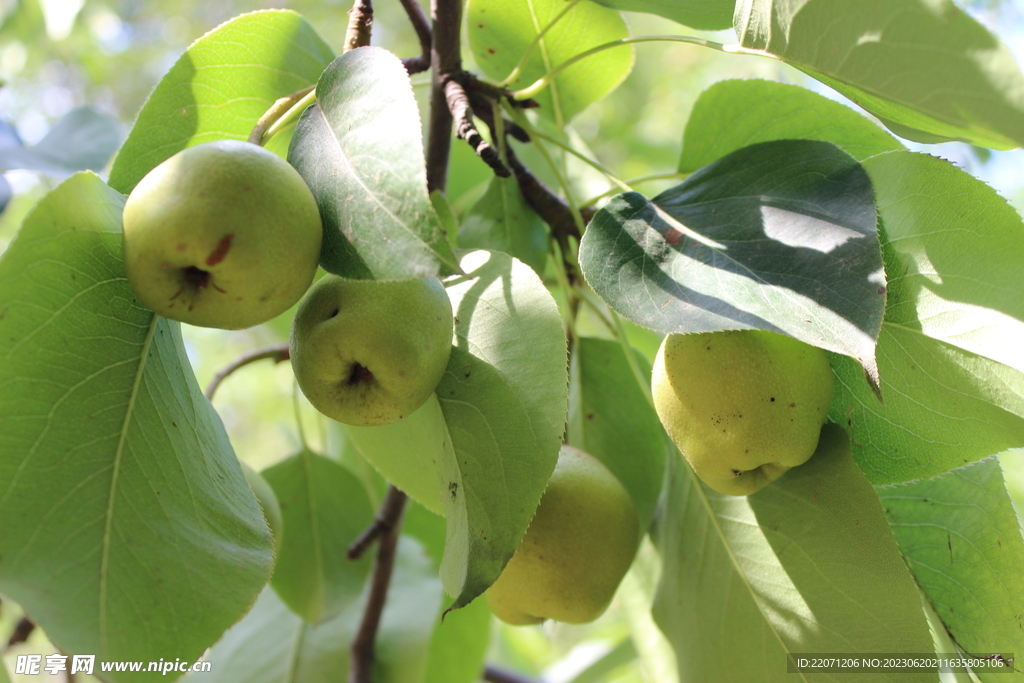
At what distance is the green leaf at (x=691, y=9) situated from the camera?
2.29 ft

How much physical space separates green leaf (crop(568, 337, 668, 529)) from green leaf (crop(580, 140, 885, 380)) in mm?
263

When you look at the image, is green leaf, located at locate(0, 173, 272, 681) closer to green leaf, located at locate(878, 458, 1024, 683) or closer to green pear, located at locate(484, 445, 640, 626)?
green pear, located at locate(484, 445, 640, 626)

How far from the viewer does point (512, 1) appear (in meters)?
0.85

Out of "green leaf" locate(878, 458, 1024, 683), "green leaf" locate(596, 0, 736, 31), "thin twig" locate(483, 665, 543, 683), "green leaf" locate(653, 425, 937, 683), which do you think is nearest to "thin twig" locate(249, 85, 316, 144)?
"green leaf" locate(596, 0, 736, 31)

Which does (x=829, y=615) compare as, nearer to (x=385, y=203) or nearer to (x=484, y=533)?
(x=484, y=533)

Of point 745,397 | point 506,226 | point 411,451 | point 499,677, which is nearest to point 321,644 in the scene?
point 499,677

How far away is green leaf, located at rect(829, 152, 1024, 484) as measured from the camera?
0.57 metres

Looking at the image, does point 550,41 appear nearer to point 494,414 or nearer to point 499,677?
point 494,414

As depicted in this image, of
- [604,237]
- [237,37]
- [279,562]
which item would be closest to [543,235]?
[604,237]

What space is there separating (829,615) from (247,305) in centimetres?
55

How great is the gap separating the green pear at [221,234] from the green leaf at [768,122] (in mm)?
495

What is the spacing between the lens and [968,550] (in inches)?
27.4

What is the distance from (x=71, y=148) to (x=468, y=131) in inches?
34.7

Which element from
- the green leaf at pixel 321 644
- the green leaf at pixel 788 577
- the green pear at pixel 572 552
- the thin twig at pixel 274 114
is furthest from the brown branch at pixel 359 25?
the green leaf at pixel 321 644
